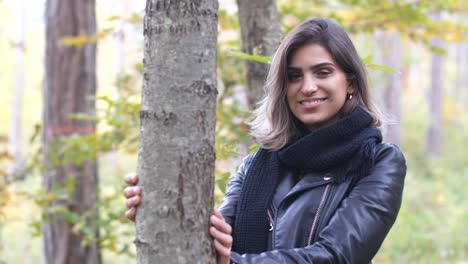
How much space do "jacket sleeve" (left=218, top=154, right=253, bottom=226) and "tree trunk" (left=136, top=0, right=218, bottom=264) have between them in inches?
22.1

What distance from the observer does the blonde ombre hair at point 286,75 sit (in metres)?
2.28

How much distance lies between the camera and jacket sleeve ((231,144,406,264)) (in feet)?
6.21

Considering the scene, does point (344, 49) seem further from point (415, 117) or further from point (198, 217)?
point (415, 117)

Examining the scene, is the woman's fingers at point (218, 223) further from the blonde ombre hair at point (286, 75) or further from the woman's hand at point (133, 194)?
the blonde ombre hair at point (286, 75)

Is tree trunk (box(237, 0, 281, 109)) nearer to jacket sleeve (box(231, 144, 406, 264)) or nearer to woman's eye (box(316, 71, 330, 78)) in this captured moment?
woman's eye (box(316, 71, 330, 78))

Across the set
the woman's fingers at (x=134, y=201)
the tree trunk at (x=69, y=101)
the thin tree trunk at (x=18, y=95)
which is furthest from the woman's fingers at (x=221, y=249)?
the thin tree trunk at (x=18, y=95)

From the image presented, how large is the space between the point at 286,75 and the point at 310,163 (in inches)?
14.6

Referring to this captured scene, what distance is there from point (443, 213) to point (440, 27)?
8643 millimetres

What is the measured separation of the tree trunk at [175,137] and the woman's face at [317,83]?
600 millimetres

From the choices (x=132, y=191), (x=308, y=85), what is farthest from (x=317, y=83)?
(x=132, y=191)

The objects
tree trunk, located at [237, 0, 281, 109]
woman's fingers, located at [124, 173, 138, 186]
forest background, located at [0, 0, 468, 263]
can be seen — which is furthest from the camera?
forest background, located at [0, 0, 468, 263]

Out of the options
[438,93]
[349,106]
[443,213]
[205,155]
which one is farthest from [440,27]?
[438,93]

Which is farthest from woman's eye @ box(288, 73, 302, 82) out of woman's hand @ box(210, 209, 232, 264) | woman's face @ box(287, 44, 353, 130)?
woman's hand @ box(210, 209, 232, 264)

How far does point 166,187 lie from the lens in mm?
1731
